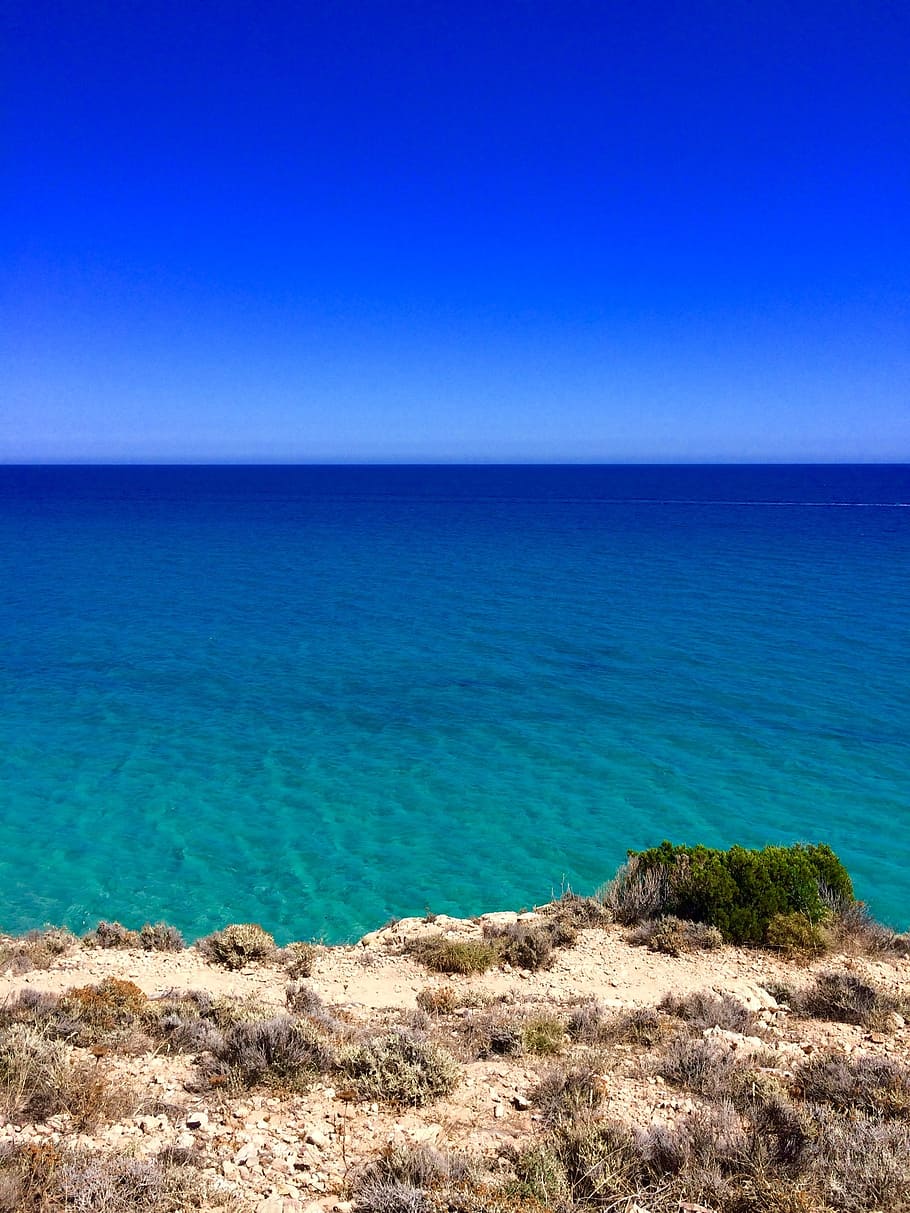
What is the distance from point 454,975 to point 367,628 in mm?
24176

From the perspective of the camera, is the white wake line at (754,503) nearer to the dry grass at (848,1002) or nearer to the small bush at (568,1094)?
the dry grass at (848,1002)

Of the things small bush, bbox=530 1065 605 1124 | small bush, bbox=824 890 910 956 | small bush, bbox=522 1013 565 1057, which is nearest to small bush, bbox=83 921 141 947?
small bush, bbox=522 1013 565 1057

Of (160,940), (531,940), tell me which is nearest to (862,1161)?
(531,940)

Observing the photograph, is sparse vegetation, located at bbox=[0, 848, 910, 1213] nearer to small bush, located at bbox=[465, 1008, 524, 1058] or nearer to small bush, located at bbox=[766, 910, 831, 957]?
small bush, located at bbox=[465, 1008, 524, 1058]

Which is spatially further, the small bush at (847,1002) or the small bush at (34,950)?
the small bush at (34,950)

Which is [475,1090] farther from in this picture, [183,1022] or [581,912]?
[581,912]

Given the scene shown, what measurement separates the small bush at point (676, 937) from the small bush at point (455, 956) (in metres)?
2.18

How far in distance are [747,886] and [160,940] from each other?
28.2 feet

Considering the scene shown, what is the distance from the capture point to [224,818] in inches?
667

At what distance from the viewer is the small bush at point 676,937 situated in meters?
10.6

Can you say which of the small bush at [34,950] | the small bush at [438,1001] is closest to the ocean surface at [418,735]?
the small bush at [34,950]

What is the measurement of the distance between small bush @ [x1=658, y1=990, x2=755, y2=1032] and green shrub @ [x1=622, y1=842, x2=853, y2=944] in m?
2.37

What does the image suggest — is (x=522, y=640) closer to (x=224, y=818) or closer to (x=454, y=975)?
(x=224, y=818)

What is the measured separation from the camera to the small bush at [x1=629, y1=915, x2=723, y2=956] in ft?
34.7
